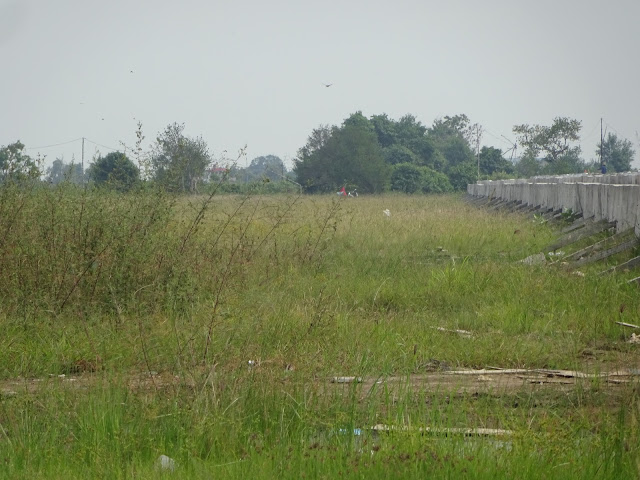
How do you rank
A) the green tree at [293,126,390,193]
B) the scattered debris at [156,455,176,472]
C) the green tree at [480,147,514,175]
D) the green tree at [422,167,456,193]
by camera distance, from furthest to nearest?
the green tree at [480,147,514,175], the green tree at [422,167,456,193], the green tree at [293,126,390,193], the scattered debris at [156,455,176,472]

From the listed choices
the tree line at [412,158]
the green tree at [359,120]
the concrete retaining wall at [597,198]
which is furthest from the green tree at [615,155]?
the concrete retaining wall at [597,198]

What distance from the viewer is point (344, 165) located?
66.8 metres

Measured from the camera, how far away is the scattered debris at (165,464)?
4080mm

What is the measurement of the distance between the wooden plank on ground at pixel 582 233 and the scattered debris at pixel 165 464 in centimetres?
999

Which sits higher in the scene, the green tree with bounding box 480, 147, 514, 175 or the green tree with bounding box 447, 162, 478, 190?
the green tree with bounding box 480, 147, 514, 175

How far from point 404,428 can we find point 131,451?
1372 mm

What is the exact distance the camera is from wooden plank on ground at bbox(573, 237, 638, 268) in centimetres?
1097

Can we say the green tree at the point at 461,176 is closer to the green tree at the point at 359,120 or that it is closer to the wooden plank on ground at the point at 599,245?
the green tree at the point at 359,120

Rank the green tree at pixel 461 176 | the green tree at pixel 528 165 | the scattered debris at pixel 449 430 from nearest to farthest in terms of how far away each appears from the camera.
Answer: the scattered debris at pixel 449 430
the green tree at pixel 461 176
the green tree at pixel 528 165

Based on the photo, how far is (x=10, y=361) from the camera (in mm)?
6465

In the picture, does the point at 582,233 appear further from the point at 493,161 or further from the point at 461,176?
the point at 493,161

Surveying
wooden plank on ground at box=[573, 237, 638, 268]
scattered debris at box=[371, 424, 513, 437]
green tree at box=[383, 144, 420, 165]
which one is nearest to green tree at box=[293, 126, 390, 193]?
green tree at box=[383, 144, 420, 165]

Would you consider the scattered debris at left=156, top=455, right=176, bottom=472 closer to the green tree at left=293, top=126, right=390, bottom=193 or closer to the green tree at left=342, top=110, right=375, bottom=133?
the green tree at left=293, top=126, right=390, bottom=193

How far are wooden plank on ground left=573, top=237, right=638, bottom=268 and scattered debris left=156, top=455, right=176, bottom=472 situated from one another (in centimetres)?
790
